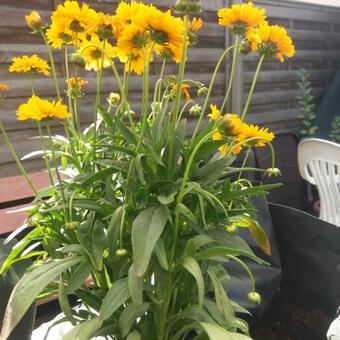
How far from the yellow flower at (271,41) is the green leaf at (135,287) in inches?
15.7

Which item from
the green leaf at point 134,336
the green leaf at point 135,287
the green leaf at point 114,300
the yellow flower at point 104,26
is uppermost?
the yellow flower at point 104,26

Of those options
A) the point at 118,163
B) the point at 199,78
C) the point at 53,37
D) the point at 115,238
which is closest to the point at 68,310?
the point at 115,238

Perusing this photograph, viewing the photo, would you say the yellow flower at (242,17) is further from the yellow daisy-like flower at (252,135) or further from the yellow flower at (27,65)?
the yellow flower at (27,65)

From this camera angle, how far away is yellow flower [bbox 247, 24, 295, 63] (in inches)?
24.1

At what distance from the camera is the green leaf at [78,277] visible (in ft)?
1.92

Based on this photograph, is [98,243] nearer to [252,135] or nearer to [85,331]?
[85,331]

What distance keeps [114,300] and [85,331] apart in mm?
65

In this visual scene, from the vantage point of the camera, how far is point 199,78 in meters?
2.54

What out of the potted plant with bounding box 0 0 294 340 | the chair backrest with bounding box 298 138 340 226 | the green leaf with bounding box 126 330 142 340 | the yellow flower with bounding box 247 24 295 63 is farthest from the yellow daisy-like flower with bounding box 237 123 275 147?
the chair backrest with bounding box 298 138 340 226

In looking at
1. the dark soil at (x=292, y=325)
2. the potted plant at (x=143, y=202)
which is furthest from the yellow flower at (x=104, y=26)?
the dark soil at (x=292, y=325)

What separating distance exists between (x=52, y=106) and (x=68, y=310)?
304mm

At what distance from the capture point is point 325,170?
199 cm

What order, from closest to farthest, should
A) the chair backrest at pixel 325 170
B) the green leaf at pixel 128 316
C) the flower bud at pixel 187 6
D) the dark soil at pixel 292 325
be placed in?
Answer: the flower bud at pixel 187 6 < the green leaf at pixel 128 316 < the dark soil at pixel 292 325 < the chair backrest at pixel 325 170

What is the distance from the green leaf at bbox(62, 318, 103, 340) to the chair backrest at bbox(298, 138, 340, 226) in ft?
5.30
